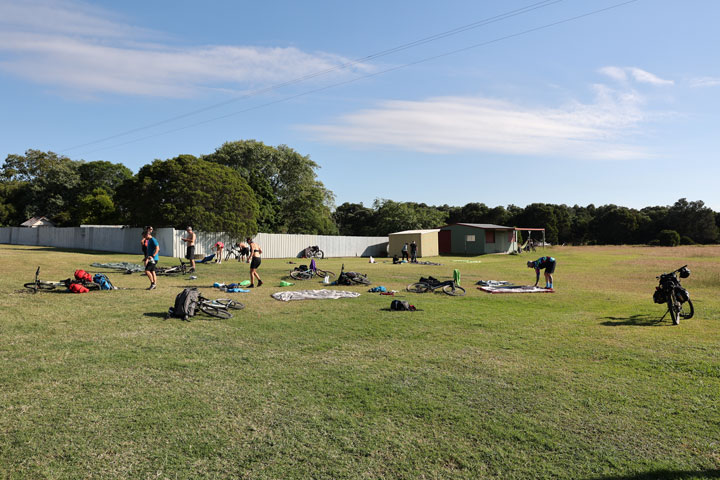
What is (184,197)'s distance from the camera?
28641 mm

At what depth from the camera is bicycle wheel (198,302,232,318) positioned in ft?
29.5

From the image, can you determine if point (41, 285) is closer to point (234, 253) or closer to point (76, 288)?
point (76, 288)

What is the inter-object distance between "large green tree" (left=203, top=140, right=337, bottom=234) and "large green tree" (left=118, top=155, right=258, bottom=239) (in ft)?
53.9

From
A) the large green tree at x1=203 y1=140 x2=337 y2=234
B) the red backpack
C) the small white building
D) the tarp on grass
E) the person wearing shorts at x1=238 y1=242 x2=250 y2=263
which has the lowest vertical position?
the tarp on grass

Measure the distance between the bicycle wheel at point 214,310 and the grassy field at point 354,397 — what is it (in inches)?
13.9

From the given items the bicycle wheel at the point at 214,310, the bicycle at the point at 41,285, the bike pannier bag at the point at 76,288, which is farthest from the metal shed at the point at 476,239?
the bicycle at the point at 41,285

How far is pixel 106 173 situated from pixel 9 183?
16.8m

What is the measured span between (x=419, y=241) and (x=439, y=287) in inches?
920

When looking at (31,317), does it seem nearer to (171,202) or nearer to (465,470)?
(465,470)

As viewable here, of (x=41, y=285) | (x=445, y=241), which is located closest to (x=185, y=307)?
(x=41, y=285)

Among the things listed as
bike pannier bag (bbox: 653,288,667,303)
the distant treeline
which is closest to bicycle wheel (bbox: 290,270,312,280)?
bike pannier bag (bbox: 653,288,667,303)

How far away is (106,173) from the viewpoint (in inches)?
2324

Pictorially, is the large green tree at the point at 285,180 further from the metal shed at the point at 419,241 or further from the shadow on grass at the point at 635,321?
the shadow on grass at the point at 635,321

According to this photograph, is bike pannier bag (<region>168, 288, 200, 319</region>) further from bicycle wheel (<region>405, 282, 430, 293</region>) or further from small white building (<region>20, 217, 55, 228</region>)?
small white building (<region>20, 217, 55, 228</region>)
